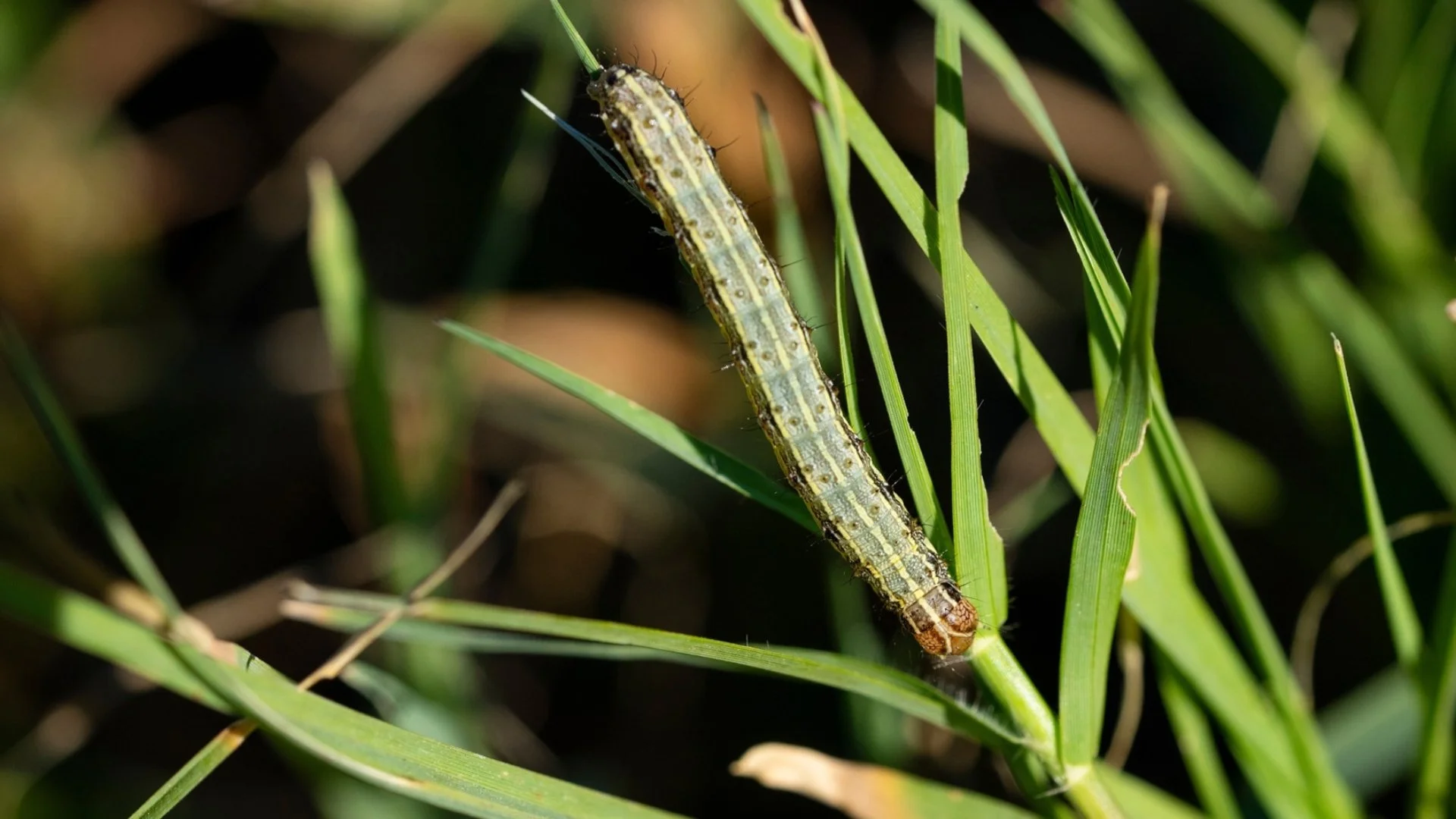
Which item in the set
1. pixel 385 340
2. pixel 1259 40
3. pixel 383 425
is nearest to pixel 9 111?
pixel 385 340

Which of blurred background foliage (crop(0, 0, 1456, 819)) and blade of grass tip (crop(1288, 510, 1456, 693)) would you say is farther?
blurred background foliage (crop(0, 0, 1456, 819))

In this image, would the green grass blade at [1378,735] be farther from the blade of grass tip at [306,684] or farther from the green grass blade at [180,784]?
the green grass blade at [180,784]

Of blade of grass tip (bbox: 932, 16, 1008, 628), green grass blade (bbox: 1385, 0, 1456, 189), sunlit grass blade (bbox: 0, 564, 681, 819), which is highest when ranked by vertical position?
green grass blade (bbox: 1385, 0, 1456, 189)

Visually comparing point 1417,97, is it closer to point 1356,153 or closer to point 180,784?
point 1356,153

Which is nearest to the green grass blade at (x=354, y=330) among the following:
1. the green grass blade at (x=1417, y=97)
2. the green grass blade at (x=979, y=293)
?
the green grass blade at (x=979, y=293)

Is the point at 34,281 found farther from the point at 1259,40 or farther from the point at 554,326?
the point at 1259,40

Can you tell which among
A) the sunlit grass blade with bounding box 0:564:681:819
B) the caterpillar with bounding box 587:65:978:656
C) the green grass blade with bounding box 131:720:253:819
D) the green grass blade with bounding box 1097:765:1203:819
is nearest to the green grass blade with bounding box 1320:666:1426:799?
the green grass blade with bounding box 1097:765:1203:819

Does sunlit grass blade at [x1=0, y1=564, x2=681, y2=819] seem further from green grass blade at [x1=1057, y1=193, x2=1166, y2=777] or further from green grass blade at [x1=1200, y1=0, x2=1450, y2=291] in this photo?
green grass blade at [x1=1200, y1=0, x2=1450, y2=291]
